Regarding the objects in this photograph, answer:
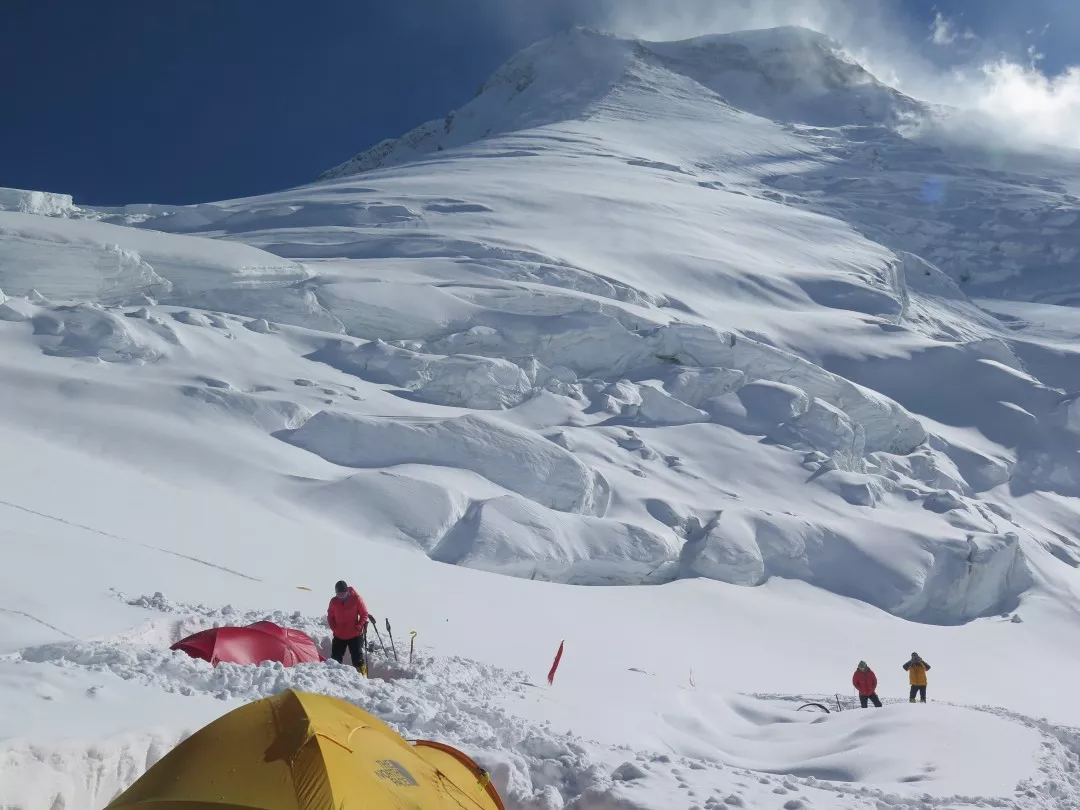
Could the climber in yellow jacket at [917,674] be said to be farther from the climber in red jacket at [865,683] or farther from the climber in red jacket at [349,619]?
the climber in red jacket at [349,619]

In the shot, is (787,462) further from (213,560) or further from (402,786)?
(402,786)

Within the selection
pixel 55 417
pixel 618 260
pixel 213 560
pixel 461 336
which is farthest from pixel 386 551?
pixel 618 260

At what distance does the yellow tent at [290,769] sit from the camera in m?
4.66

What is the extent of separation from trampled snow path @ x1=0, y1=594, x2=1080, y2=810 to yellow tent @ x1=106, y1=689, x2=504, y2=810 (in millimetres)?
777

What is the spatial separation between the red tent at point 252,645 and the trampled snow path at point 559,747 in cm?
62

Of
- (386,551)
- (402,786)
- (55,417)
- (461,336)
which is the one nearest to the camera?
(402,786)

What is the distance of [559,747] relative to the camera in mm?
6746

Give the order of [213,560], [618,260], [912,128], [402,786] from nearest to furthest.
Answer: [402,786] < [213,560] < [618,260] < [912,128]

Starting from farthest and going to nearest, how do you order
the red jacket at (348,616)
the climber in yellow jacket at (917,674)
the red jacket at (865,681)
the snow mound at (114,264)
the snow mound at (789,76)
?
the snow mound at (789,76) → the snow mound at (114,264) → the climber in yellow jacket at (917,674) → the red jacket at (865,681) → the red jacket at (348,616)

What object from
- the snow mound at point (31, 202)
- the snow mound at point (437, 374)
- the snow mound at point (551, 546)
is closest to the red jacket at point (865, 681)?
the snow mound at point (551, 546)

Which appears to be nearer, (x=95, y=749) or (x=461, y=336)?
(x=95, y=749)

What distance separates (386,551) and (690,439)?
1186 centimetres

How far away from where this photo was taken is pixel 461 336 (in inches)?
1109

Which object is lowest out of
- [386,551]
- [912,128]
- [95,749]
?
[386,551]
